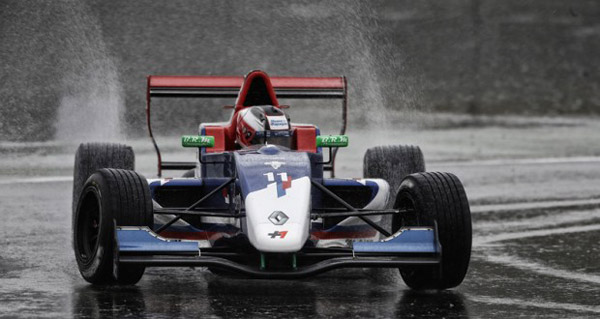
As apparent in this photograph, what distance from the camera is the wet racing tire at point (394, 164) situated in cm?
999

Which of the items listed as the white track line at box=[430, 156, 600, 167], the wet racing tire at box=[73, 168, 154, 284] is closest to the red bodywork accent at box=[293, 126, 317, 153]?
the wet racing tire at box=[73, 168, 154, 284]

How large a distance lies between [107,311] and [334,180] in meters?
2.11

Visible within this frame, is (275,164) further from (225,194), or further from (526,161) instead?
(526,161)

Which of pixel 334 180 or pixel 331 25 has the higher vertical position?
pixel 331 25

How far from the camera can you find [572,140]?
1917 cm

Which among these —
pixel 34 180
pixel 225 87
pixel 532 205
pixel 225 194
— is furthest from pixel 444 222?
pixel 34 180

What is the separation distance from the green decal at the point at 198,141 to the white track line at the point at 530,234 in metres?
2.55

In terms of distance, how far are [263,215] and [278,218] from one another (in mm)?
88

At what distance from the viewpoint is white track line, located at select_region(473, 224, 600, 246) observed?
10.8 m

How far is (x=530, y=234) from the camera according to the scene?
1109cm

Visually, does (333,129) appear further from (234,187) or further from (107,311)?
(107,311)

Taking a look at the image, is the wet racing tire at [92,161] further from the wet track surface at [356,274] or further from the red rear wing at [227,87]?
the red rear wing at [227,87]

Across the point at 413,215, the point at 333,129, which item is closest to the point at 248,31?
the point at 333,129

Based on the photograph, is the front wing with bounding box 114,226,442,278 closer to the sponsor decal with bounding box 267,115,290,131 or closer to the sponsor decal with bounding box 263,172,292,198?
the sponsor decal with bounding box 263,172,292,198
